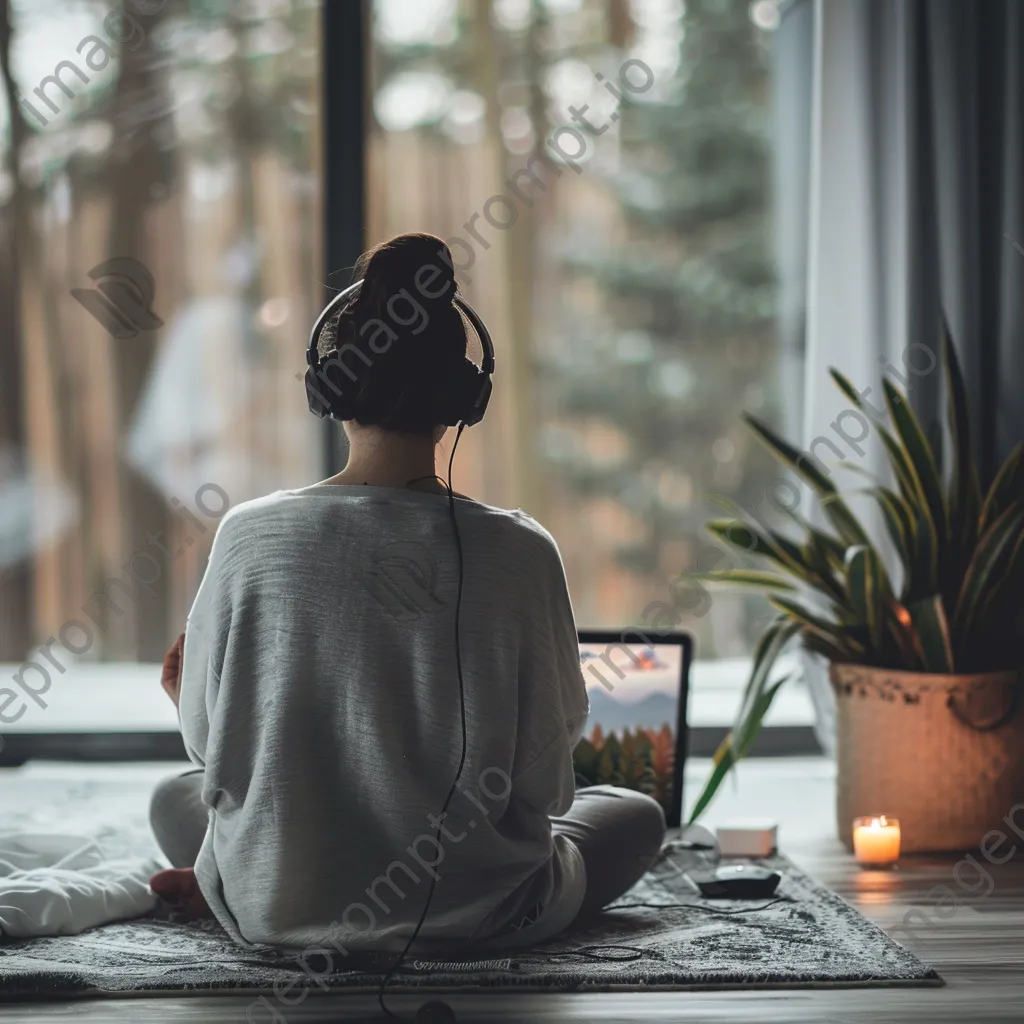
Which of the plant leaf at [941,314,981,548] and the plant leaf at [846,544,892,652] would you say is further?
the plant leaf at [941,314,981,548]

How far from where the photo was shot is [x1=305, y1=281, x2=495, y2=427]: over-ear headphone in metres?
1.56

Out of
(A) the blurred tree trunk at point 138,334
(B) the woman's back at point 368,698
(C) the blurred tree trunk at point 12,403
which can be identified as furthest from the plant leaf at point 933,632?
(C) the blurred tree trunk at point 12,403

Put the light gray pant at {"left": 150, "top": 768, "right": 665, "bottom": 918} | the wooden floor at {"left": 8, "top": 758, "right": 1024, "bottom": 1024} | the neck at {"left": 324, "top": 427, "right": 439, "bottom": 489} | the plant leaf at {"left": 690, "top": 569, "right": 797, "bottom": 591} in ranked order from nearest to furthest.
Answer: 1. the wooden floor at {"left": 8, "top": 758, "right": 1024, "bottom": 1024}
2. the neck at {"left": 324, "top": 427, "right": 439, "bottom": 489}
3. the light gray pant at {"left": 150, "top": 768, "right": 665, "bottom": 918}
4. the plant leaf at {"left": 690, "top": 569, "right": 797, "bottom": 591}

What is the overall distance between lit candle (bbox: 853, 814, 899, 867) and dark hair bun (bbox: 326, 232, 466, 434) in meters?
1.19

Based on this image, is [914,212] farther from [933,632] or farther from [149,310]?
[149,310]

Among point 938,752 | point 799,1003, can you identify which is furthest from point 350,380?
point 938,752

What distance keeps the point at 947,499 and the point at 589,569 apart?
3.34 feet

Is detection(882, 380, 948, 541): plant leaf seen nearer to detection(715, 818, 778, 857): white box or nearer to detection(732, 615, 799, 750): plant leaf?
detection(732, 615, 799, 750): plant leaf

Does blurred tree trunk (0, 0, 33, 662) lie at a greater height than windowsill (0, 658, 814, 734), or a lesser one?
greater

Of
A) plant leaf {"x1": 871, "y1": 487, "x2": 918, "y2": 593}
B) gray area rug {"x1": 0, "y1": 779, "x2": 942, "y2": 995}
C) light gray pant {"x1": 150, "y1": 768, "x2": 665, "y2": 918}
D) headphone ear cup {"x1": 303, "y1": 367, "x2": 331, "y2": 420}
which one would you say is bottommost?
gray area rug {"x1": 0, "y1": 779, "x2": 942, "y2": 995}

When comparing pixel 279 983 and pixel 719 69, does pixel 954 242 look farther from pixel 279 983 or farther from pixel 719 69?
pixel 279 983

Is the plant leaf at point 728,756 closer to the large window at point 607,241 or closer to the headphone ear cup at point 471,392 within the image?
the large window at point 607,241

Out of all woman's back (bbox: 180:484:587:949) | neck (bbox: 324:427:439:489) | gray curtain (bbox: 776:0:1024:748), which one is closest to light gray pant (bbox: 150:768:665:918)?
woman's back (bbox: 180:484:587:949)

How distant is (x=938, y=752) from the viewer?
2.37 metres
